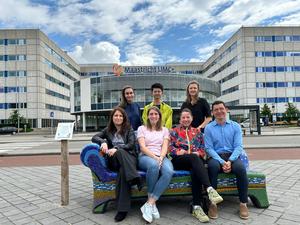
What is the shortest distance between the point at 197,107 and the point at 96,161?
224 cm

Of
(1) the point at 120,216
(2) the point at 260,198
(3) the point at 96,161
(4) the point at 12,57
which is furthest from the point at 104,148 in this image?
(4) the point at 12,57

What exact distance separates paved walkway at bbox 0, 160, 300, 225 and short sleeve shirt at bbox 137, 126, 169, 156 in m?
0.98

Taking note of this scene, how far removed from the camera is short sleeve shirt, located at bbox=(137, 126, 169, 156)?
452 cm

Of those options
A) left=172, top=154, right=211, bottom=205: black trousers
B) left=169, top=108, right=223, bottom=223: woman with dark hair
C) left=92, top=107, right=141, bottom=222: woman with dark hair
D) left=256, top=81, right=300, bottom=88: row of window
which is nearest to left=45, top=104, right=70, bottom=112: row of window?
left=256, top=81, right=300, bottom=88: row of window

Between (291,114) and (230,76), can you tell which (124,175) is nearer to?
(291,114)

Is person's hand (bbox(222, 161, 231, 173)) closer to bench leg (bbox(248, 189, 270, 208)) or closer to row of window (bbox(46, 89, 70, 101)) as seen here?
bench leg (bbox(248, 189, 270, 208))

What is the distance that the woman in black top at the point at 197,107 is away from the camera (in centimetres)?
520

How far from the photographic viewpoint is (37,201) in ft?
16.4

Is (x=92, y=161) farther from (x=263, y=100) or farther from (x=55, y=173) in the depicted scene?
(x=263, y=100)

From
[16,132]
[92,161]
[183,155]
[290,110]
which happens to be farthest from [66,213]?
[290,110]

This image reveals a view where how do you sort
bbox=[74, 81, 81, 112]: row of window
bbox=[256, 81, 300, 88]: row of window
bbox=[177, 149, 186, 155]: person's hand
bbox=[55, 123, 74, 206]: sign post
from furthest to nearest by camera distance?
bbox=[256, 81, 300, 88]: row of window
bbox=[74, 81, 81, 112]: row of window
bbox=[55, 123, 74, 206]: sign post
bbox=[177, 149, 186, 155]: person's hand

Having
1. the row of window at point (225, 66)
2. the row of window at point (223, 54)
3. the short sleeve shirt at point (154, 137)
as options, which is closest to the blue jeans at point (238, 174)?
the short sleeve shirt at point (154, 137)

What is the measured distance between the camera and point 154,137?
15.0ft

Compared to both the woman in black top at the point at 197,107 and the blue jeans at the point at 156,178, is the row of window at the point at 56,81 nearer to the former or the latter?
the woman in black top at the point at 197,107
